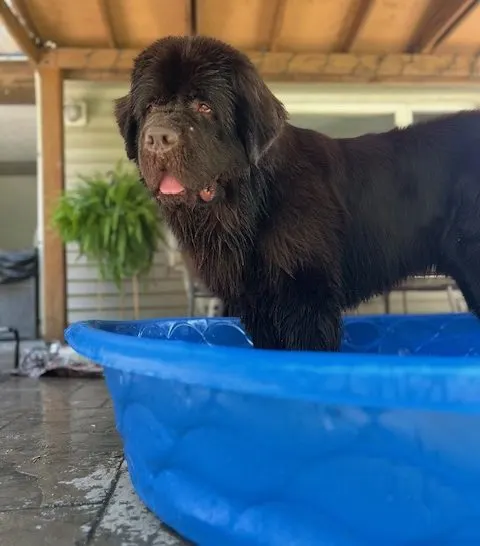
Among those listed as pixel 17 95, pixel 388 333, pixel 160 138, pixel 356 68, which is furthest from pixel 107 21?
pixel 160 138

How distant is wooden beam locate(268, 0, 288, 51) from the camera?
169 inches

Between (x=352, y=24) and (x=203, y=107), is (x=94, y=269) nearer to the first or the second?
(x=352, y=24)

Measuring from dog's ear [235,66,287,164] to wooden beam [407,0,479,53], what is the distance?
3365 millimetres

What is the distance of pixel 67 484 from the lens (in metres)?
1.56

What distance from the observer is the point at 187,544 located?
1.18 meters

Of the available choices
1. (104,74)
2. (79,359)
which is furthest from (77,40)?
(79,359)

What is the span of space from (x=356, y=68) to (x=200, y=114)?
4052 millimetres

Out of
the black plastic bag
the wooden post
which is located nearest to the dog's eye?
the wooden post

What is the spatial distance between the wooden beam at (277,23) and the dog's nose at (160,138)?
3531 millimetres

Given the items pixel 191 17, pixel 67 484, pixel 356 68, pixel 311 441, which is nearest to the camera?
pixel 311 441

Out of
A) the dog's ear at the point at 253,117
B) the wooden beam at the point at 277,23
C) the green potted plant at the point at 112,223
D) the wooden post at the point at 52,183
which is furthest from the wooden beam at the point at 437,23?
the dog's ear at the point at 253,117

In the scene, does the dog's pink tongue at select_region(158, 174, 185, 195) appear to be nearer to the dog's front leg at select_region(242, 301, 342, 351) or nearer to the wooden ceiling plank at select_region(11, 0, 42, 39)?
the dog's front leg at select_region(242, 301, 342, 351)

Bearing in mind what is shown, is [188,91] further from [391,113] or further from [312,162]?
[391,113]

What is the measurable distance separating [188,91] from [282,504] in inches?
34.2
